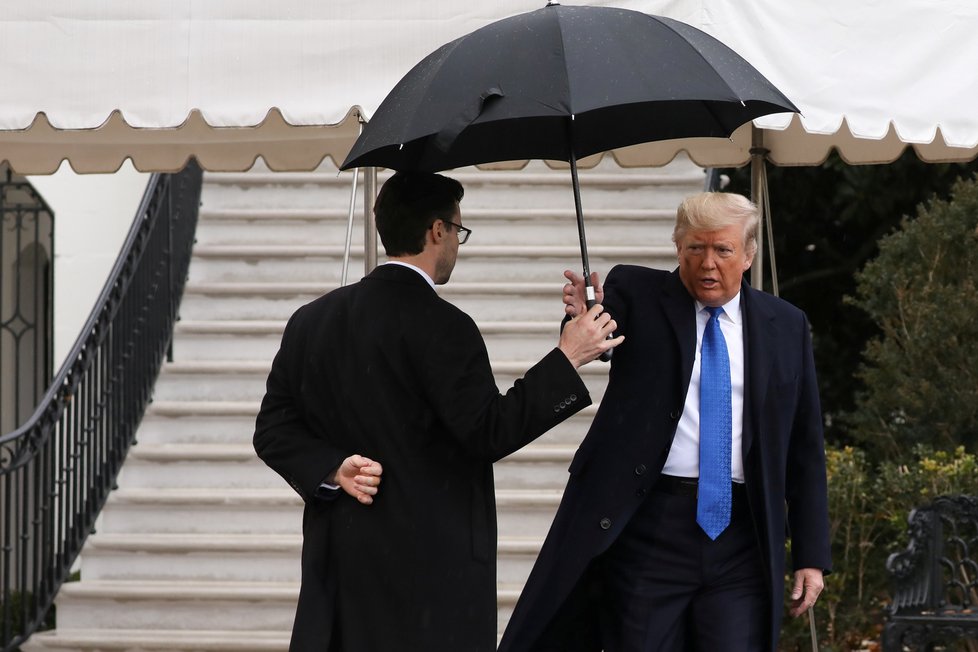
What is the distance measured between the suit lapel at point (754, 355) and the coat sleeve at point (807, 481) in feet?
0.47

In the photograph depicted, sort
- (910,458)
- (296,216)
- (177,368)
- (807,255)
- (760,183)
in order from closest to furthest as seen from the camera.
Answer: (760,183) → (910,458) → (177,368) → (296,216) → (807,255)

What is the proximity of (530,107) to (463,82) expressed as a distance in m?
0.22

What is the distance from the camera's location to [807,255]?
1151 centimetres

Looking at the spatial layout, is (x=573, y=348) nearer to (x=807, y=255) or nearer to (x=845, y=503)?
(x=845, y=503)

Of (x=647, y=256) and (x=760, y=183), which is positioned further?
(x=647, y=256)

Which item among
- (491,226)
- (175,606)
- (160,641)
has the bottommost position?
(160,641)

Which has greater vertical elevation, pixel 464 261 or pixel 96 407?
pixel 464 261

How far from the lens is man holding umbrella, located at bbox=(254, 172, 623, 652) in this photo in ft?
12.0

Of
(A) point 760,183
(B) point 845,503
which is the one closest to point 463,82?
(A) point 760,183

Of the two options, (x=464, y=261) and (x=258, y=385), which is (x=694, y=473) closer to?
(x=258, y=385)

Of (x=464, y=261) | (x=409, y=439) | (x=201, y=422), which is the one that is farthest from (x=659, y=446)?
(x=464, y=261)

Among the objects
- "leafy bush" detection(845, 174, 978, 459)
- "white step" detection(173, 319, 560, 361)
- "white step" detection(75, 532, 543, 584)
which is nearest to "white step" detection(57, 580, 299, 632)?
"white step" detection(75, 532, 543, 584)

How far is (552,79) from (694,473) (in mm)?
1135

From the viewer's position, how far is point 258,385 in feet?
29.1
